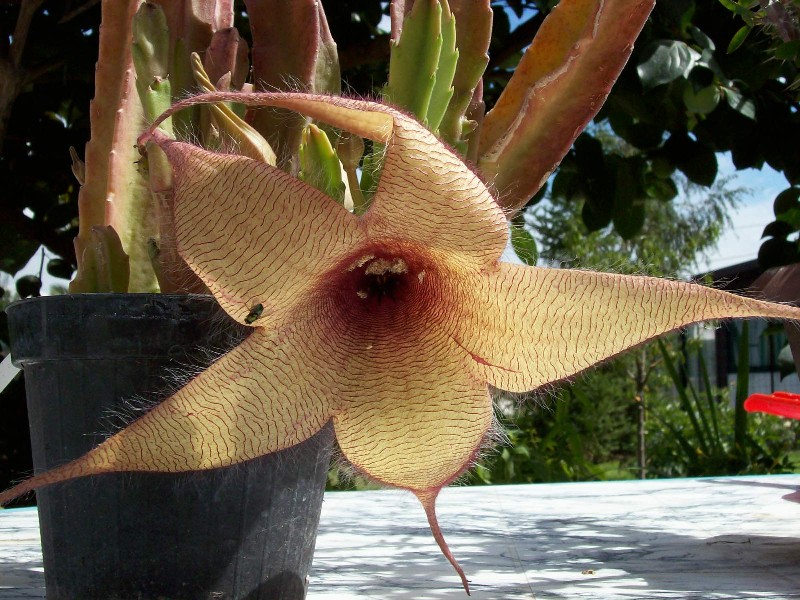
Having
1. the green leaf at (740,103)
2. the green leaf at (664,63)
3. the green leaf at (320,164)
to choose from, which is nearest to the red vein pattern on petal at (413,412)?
the green leaf at (320,164)

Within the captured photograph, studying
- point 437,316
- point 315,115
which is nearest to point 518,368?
point 437,316

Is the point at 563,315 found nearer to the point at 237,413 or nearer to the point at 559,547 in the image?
the point at 237,413

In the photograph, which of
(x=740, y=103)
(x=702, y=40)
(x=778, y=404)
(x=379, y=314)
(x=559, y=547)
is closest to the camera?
(x=379, y=314)

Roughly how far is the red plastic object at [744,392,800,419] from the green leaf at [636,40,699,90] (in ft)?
2.42

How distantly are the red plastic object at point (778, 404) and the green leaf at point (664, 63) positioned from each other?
736 millimetres

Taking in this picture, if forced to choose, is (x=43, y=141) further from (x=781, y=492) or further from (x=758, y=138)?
(x=781, y=492)

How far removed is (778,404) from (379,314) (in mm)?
418

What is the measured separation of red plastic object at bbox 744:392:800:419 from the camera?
0.68 metres

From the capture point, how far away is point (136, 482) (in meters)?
0.51

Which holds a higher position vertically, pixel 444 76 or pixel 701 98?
pixel 701 98

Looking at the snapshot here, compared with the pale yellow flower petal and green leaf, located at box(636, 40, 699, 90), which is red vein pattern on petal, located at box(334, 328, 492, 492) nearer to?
the pale yellow flower petal

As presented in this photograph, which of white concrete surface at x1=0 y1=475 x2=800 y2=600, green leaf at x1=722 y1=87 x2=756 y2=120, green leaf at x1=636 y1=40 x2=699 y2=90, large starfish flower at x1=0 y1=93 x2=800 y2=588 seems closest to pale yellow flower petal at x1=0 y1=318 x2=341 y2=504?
large starfish flower at x1=0 y1=93 x2=800 y2=588

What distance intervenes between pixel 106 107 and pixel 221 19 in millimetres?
126

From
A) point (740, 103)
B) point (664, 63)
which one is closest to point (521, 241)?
point (664, 63)
